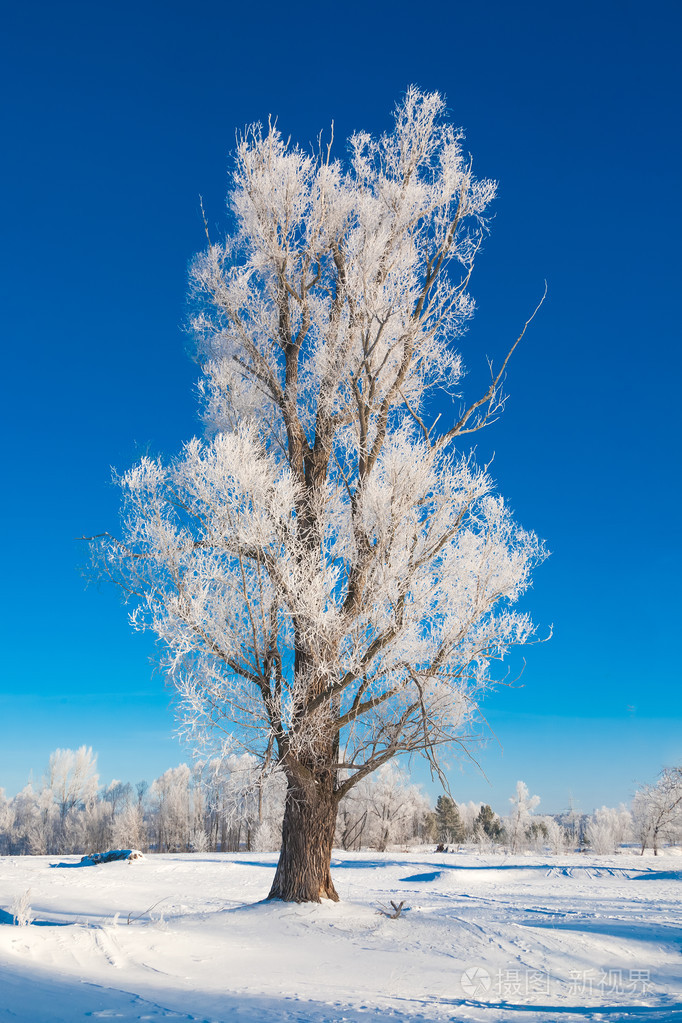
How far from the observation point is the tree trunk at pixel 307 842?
767 centimetres

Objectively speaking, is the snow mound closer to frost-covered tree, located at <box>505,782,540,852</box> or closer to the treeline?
the treeline

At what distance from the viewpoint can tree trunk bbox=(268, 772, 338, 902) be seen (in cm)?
767

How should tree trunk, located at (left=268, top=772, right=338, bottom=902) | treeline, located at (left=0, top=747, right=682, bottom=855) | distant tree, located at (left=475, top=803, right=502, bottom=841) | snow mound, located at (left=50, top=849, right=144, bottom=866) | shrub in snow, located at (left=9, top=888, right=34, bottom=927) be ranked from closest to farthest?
shrub in snow, located at (left=9, top=888, right=34, bottom=927) → tree trunk, located at (left=268, top=772, right=338, bottom=902) → snow mound, located at (left=50, top=849, right=144, bottom=866) → treeline, located at (left=0, top=747, right=682, bottom=855) → distant tree, located at (left=475, top=803, right=502, bottom=841)


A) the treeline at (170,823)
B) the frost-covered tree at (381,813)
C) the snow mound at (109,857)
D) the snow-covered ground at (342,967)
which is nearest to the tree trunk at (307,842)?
the snow-covered ground at (342,967)

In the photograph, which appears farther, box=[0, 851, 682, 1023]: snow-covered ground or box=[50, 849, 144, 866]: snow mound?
box=[50, 849, 144, 866]: snow mound

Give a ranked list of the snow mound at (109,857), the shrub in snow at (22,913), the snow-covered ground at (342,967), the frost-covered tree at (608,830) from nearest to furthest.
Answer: the snow-covered ground at (342,967) → the shrub in snow at (22,913) → the snow mound at (109,857) → the frost-covered tree at (608,830)

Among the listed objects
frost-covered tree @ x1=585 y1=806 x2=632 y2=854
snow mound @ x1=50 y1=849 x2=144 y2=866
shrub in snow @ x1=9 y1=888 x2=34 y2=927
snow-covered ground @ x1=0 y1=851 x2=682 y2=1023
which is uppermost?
shrub in snow @ x1=9 y1=888 x2=34 y2=927

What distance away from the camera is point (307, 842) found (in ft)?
25.5

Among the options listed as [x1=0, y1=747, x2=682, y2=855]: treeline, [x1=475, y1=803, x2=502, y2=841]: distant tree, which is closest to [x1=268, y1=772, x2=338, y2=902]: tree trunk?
[x1=0, y1=747, x2=682, y2=855]: treeline

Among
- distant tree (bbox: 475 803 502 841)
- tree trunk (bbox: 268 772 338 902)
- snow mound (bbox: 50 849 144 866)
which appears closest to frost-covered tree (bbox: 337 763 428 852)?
distant tree (bbox: 475 803 502 841)

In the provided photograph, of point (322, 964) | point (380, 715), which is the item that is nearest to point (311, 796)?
point (380, 715)

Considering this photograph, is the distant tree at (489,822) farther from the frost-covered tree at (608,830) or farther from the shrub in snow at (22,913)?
the shrub in snow at (22,913)

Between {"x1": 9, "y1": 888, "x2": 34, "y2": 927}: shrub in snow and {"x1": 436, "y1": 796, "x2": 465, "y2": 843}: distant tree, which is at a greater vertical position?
{"x1": 9, "y1": 888, "x2": 34, "y2": 927}: shrub in snow

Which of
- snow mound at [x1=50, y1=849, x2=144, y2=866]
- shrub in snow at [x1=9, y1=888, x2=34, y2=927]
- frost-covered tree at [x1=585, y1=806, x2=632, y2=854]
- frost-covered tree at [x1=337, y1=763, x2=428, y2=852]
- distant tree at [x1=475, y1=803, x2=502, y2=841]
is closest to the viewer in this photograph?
shrub in snow at [x1=9, y1=888, x2=34, y2=927]
